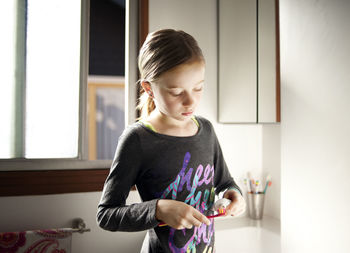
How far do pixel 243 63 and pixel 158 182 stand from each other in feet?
2.85

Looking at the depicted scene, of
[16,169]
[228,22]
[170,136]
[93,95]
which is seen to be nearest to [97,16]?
[93,95]

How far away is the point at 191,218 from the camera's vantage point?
56 centimetres

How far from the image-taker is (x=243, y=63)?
53.6 inches

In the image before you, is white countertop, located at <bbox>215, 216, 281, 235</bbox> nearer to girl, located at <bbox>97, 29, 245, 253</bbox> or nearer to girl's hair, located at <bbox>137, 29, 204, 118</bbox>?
girl, located at <bbox>97, 29, 245, 253</bbox>

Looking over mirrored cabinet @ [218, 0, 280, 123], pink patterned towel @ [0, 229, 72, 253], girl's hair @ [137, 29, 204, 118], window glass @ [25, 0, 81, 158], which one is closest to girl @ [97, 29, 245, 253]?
girl's hair @ [137, 29, 204, 118]

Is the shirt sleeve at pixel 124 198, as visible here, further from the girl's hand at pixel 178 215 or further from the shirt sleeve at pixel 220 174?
the shirt sleeve at pixel 220 174

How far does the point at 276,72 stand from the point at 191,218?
826mm

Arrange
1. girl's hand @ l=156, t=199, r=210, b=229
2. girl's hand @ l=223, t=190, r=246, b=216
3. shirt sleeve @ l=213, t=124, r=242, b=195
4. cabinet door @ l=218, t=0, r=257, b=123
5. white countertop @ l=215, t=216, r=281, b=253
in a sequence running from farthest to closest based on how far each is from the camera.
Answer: cabinet door @ l=218, t=0, r=257, b=123 → white countertop @ l=215, t=216, r=281, b=253 → shirt sleeve @ l=213, t=124, r=242, b=195 → girl's hand @ l=223, t=190, r=246, b=216 → girl's hand @ l=156, t=199, r=210, b=229

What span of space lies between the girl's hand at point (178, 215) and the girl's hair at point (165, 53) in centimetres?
24

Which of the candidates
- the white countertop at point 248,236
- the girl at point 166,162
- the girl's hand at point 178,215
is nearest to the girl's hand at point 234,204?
the girl at point 166,162

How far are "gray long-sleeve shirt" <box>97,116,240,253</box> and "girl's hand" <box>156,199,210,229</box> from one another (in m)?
0.02

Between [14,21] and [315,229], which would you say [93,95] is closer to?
[14,21]

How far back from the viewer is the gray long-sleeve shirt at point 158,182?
0.61 m

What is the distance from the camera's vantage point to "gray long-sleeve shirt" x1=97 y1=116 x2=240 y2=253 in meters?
0.61
